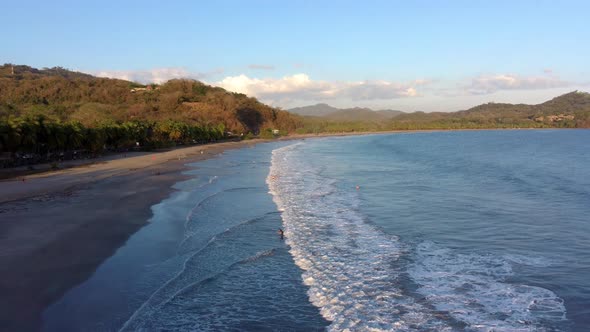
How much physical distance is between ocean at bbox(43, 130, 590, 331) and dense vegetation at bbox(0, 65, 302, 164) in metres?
19.3

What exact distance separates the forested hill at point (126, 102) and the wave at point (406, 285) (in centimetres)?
6575

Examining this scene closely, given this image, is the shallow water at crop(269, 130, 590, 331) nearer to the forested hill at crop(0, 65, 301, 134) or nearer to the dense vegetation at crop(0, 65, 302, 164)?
the dense vegetation at crop(0, 65, 302, 164)

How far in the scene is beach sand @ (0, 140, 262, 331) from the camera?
823cm

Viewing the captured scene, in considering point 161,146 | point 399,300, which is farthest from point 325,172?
point 161,146

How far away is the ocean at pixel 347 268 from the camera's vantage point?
7477 millimetres

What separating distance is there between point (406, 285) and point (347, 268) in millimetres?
1551

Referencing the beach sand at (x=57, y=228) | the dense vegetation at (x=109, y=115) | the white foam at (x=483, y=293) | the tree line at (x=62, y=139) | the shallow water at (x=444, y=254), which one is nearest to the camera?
the white foam at (x=483, y=293)

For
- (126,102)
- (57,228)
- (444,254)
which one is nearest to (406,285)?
(444,254)

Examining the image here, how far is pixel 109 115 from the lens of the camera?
83438mm

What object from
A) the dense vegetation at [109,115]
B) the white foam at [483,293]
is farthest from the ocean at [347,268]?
the dense vegetation at [109,115]

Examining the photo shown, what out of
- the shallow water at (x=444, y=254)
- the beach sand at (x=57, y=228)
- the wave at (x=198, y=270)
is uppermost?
the beach sand at (x=57, y=228)

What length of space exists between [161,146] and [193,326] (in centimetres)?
5238

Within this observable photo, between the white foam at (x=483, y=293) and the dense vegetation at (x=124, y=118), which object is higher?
the dense vegetation at (x=124, y=118)

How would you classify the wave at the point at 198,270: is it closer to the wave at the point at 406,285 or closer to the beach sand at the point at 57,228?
the wave at the point at 406,285
